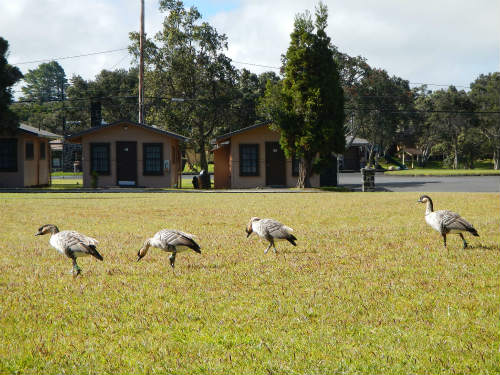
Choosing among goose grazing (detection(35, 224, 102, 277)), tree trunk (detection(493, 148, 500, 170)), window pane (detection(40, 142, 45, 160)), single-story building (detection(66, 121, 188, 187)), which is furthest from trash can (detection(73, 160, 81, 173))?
goose grazing (detection(35, 224, 102, 277))

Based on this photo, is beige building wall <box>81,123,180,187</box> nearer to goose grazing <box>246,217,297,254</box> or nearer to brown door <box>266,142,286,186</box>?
brown door <box>266,142,286,186</box>

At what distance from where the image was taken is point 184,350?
16.3 ft

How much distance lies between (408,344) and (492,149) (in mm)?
79270

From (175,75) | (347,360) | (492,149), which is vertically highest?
(175,75)

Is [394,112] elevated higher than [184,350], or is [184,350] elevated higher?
[394,112]

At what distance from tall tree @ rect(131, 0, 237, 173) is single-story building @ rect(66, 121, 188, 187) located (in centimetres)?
975

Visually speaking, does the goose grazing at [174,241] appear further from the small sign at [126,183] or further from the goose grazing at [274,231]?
the small sign at [126,183]

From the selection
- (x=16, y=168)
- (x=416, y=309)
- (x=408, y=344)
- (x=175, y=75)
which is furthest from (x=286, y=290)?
(x=175, y=75)

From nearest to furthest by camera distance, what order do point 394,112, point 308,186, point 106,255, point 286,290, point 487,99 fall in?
point 286,290
point 106,255
point 308,186
point 394,112
point 487,99

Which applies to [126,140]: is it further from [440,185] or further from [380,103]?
[380,103]

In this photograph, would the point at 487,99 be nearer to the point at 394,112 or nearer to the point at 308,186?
the point at 394,112

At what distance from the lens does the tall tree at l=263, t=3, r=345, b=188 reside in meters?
34.5

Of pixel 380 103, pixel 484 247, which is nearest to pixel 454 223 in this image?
pixel 484 247

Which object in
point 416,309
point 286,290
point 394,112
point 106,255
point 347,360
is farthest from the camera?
point 394,112
